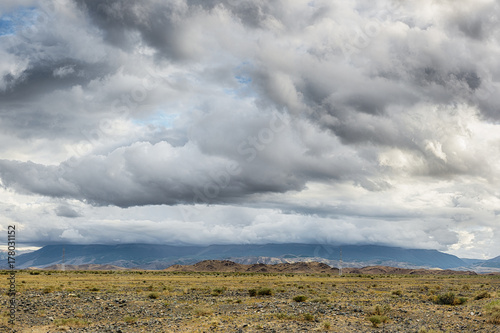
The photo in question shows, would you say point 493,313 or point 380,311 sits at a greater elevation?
point 493,313

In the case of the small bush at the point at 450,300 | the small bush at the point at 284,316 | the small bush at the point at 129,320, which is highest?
the small bush at the point at 284,316

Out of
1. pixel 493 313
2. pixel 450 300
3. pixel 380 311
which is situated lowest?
pixel 450 300

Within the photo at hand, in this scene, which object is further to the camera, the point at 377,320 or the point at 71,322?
the point at 71,322

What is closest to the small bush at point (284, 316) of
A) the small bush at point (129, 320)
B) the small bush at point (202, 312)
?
the small bush at point (202, 312)

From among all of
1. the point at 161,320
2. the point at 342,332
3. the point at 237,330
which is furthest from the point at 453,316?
the point at 161,320

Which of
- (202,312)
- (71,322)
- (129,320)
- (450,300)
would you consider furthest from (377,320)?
(71,322)

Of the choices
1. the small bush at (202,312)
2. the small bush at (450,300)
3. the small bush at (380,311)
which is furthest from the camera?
the small bush at (450,300)

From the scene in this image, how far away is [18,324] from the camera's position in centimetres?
3036

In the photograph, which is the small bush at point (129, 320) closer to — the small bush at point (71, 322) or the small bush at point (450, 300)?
the small bush at point (71, 322)

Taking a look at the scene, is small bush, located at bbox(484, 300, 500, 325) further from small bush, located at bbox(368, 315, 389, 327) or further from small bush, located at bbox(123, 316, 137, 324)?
small bush, located at bbox(123, 316, 137, 324)

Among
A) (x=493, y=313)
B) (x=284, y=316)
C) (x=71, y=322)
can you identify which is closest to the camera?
(x=493, y=313)

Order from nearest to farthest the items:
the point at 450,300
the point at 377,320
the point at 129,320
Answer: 1. the point at 377,320
2. the point at 129,320
3. the point at 450,300

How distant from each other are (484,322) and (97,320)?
1125 inches

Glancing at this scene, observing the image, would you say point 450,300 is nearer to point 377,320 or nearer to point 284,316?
point 377,320
